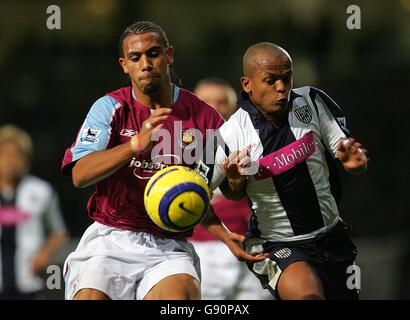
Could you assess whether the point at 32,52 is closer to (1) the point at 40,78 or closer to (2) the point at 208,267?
(1) the point at 40,78

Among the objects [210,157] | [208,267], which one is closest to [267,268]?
[210,157]

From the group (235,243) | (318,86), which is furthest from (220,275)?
(318,86)

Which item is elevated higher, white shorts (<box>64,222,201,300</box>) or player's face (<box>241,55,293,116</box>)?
player's face (<box>241,55,293,116</box>)

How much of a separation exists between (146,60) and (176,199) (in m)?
0.94

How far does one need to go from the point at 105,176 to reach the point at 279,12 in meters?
11.6

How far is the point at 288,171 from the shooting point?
6.18 m

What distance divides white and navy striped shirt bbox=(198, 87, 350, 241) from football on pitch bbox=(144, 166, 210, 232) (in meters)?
0.40

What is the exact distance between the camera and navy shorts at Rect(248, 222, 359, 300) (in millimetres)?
6195

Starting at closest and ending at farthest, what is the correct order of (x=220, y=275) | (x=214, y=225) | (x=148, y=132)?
(x=148, y=132) → (x=214, y=225) → (x=220, y=275)

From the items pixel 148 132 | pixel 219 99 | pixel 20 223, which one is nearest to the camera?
pixel 148 132

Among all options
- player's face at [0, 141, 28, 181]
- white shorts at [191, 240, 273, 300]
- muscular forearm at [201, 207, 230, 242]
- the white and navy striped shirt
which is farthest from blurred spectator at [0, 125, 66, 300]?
the white and navy striped shirt

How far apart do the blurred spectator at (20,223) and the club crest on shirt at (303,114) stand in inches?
168

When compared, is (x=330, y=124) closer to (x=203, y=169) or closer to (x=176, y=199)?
(x=203, y=169)

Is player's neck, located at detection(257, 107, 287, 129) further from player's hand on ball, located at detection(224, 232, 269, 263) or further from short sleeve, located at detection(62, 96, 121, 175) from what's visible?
short sleeve, located at detection(62, 96, 121, 175)
